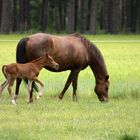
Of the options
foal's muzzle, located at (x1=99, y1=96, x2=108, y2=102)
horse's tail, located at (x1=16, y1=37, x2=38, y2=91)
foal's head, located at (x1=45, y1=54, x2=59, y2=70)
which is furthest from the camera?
foal's muzzle, located at (x1=99, y1=96, x2=108, y2=102)

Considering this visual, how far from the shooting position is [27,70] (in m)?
15.6

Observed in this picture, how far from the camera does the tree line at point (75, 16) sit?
2452 inches

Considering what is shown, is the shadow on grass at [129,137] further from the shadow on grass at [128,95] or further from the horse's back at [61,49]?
the shadow on grass at [128,95]

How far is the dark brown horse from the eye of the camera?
54.4 feet

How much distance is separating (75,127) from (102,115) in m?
1.91

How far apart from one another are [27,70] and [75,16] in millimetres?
63407

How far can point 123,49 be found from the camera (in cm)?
3653

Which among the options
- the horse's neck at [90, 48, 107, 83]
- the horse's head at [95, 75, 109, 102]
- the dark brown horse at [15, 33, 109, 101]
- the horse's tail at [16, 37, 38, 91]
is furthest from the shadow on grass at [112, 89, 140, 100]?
the horse's tail at [16, 37, 38, 91]

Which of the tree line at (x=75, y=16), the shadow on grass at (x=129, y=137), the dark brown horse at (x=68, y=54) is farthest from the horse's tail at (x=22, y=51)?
the tree line at (x=75, y=16)

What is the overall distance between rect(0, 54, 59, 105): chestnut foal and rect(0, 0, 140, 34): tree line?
44564 millimetres

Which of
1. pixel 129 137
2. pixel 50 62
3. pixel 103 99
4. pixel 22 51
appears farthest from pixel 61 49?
pixel 129 137

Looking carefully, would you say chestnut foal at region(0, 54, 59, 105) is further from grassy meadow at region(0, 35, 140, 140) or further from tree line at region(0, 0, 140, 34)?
tree line at region(0, 0, 140, 34)

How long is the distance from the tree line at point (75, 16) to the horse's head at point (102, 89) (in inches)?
1689

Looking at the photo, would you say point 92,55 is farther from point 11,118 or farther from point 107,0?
point 107,0
